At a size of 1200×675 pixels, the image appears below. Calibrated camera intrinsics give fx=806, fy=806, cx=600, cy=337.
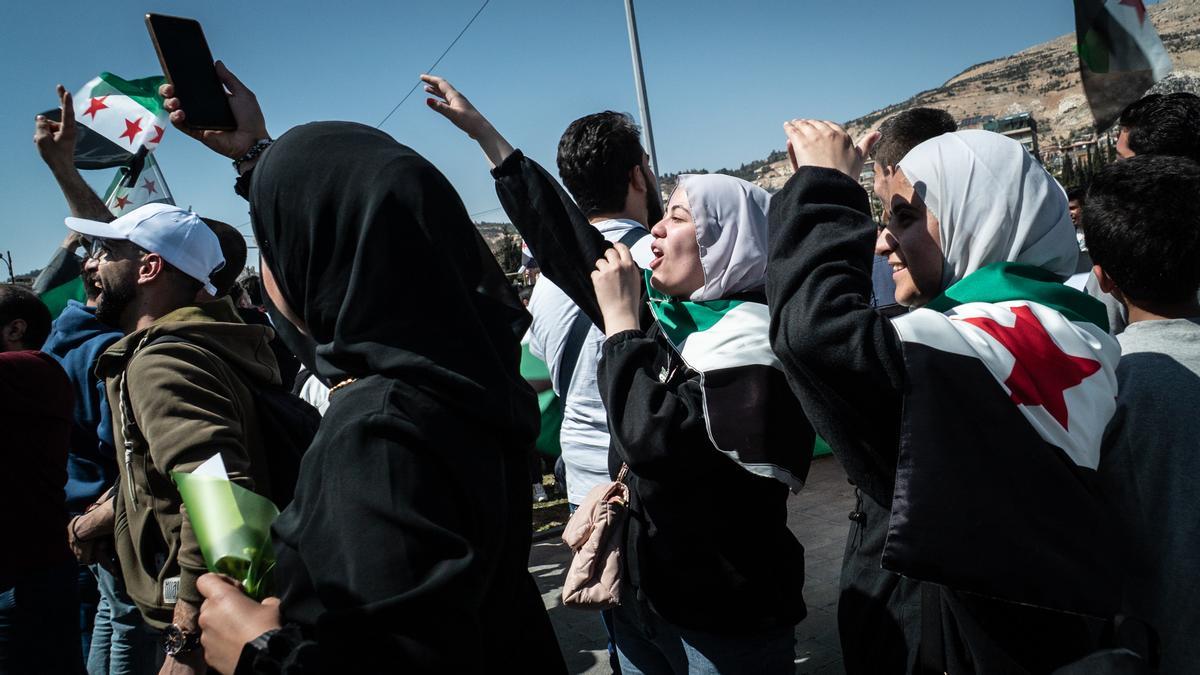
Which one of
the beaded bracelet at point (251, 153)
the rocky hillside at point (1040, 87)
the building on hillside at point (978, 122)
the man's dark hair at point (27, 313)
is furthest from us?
the rocky hillside at point (1040, 87)

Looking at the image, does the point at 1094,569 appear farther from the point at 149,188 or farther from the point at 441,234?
the point at 149,188

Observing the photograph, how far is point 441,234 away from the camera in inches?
54.9

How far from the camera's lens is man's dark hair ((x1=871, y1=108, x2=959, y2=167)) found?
357 centimetres

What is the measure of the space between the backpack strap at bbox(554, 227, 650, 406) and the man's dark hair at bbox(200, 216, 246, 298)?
1383mm

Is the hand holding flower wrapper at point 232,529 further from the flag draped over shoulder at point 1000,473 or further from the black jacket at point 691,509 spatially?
the flag draped over shoulder at point 1000,473

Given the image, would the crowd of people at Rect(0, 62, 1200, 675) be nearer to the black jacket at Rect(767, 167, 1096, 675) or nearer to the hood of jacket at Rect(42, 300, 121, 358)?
the black jacket at Rect(767, 167, 1096, 675)

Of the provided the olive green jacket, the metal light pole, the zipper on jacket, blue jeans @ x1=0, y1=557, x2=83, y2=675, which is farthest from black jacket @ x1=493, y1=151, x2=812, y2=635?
the metal light pole

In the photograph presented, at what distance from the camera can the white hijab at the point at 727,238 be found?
216 cm

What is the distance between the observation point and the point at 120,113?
180 inches

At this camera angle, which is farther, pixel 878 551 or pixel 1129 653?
pixel 878 551

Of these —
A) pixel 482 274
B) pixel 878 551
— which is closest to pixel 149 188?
pixel 482 274

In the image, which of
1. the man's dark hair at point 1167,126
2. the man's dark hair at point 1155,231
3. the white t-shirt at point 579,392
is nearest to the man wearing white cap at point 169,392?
the white t-shirt at point 579,392

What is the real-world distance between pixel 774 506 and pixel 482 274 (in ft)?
3.47

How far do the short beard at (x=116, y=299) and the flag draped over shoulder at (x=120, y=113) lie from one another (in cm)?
235
